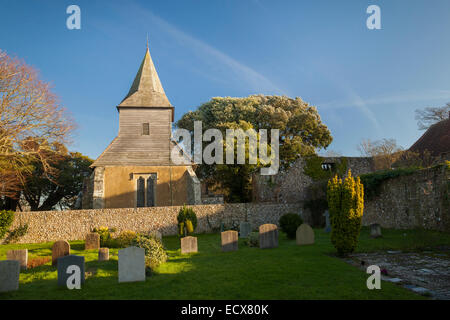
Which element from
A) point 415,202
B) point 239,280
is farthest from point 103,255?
point 415,202

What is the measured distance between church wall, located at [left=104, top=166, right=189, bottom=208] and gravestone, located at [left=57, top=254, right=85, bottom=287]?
16.4 m

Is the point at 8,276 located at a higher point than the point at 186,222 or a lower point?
higher

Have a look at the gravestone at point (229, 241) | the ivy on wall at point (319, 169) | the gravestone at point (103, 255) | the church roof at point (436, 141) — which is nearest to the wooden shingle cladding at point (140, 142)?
the ivy on wall at point (319, 169)

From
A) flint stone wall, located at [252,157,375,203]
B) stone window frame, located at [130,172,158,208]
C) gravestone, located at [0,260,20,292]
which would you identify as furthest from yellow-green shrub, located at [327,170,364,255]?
stone window frame, located at [130,172,158,208]

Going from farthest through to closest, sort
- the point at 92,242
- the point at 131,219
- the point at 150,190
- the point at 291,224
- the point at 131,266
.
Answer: the point at 150,190, the point at 131,219, the point at 291,224, the point at 92,242, the point at 131,266

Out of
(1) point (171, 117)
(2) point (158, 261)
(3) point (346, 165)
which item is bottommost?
(2) point (158, 261)

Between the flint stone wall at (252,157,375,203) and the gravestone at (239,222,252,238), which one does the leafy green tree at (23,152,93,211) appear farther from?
the gravestone at (239,222,252,238)

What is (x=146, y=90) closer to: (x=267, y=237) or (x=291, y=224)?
(x=291, y=224)

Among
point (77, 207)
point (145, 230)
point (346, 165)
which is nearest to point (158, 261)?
point (145, 230)

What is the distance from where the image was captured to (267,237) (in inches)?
493

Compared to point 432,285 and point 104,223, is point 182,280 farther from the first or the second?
point 104,223

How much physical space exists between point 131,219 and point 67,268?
12.6m

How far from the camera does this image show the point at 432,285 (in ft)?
21.2
